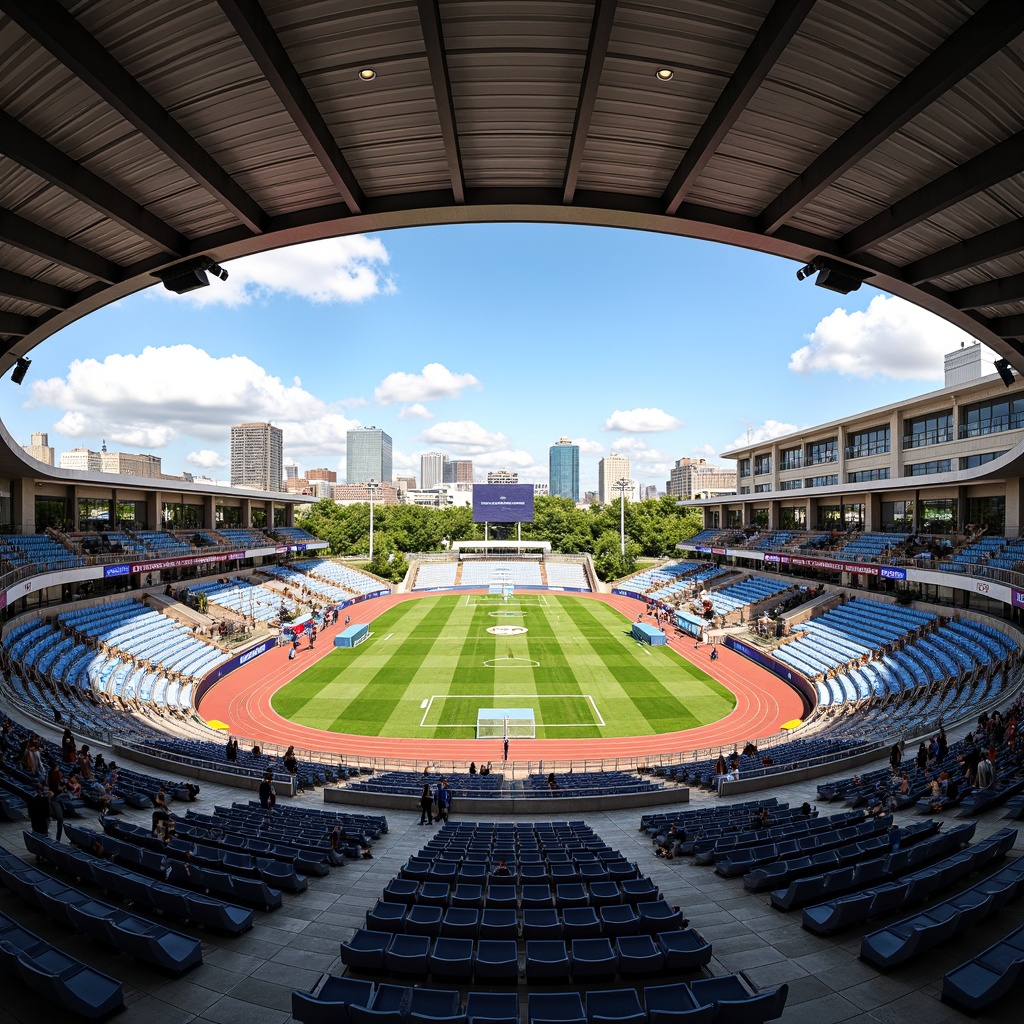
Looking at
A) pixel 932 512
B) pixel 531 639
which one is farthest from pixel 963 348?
pixel 531 639

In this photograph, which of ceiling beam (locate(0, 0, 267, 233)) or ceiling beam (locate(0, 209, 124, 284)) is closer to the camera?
ceiling beam (locate(0, 0, 267, 233))

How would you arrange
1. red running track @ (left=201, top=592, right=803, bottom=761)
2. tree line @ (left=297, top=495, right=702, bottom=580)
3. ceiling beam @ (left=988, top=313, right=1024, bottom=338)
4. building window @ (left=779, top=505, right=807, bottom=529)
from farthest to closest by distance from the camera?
1. tree line @ (left=297, top=495, right=702, bottom=580)
2. building window @ (left=779, top=505, right=807, bottom=529)
3. red running track @ (left=201, top=592, right=803, bottom=761)
4. ceiling beam @ (left=988, top=313, right=1024, bottom=338)

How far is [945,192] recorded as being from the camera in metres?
7.26

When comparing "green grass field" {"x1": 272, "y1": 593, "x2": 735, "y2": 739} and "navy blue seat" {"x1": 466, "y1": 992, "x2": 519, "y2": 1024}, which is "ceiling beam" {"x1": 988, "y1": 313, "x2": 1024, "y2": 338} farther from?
"green grass field" {"x1": 272, "y1": 593, "x2": 735, "y2": 739}

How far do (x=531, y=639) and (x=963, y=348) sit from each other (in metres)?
40.8

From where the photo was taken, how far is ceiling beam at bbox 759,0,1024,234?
502 centimetres

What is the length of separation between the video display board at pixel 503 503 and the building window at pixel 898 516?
1681 inches

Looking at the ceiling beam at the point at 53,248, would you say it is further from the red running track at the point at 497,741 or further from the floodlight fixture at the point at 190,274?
the red running track at the point at 497,741

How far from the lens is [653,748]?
25.2 m

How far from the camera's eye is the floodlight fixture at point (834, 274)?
30.0 feet

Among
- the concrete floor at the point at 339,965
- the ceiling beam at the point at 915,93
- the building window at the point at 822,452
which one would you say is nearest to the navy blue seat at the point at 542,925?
the concrete floor at the point at 339,965

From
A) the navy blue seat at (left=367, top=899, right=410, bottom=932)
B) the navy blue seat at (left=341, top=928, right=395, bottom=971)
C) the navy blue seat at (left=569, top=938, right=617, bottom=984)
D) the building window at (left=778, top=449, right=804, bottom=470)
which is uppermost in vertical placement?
the building window at (left=778, top=449, right=804, bottom=470)

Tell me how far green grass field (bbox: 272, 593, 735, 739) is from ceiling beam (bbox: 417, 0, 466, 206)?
24.1m

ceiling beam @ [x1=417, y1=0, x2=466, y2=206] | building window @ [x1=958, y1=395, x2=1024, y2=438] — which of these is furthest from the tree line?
ceiling beam @ [x1=417, y1=0, x2=466, y2=206]
